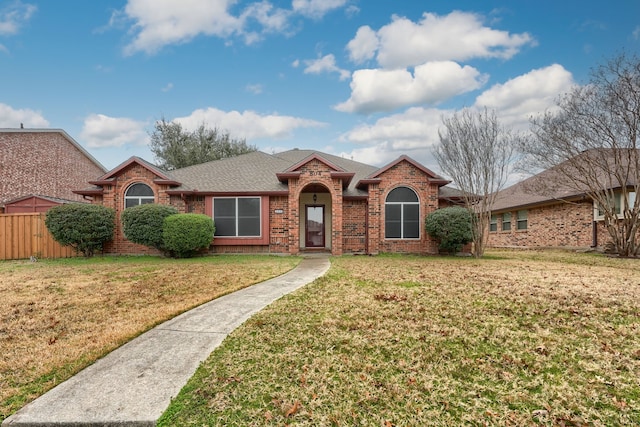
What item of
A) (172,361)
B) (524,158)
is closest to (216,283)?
(172,361)

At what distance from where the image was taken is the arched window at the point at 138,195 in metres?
13.9

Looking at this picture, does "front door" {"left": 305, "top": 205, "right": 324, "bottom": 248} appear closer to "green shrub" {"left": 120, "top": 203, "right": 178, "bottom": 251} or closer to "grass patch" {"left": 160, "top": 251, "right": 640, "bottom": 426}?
"green shrub" {"left": 120, "top": 203, "right": 178, "bottom": 251}

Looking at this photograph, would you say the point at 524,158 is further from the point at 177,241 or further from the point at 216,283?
the point at 177,241

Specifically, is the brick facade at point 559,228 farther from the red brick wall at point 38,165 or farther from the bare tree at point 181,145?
the red brick wall at point 38,165

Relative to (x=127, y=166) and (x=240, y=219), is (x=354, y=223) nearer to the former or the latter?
(x=240, y=219)

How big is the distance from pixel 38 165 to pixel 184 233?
14946 mm

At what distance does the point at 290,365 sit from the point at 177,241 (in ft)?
34.4

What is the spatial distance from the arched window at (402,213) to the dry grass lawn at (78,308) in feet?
19.5

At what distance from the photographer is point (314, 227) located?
663 inches

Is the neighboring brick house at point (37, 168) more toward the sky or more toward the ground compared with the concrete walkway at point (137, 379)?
more toward the sky

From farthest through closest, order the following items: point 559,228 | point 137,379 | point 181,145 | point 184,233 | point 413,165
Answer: point 181,145, point 559,228, point 413,165, point 184,233, point 137,379

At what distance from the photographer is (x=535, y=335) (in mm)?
3840

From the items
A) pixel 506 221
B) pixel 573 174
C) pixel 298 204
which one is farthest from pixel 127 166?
pixel 506 221

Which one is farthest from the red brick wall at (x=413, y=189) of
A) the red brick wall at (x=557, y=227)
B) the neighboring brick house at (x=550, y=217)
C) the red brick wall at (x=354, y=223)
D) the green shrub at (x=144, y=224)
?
the green shrub at (x=144, y=224)
